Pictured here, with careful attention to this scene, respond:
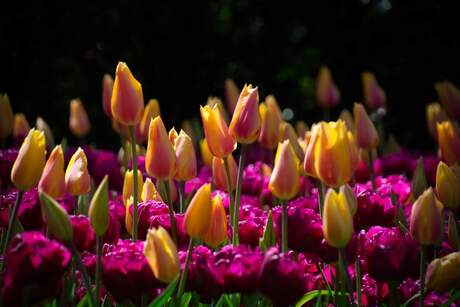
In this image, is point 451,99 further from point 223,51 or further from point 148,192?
point 223,51

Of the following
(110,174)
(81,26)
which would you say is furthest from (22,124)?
(81,26)

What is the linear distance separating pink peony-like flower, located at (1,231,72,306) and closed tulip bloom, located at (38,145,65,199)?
0.16 metres

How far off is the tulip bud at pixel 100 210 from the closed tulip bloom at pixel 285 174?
29cm

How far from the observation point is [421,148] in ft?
13.6

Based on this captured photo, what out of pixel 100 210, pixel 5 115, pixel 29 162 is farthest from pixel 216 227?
pixel 5 115

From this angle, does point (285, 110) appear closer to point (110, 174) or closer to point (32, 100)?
point (32, 100)

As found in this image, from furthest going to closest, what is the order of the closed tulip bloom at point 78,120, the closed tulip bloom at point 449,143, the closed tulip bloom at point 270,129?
the closed tulip bloom at point 78,120 < the closed tulip bloom at point 270,129 < the closed tulip bloom at point 449,143

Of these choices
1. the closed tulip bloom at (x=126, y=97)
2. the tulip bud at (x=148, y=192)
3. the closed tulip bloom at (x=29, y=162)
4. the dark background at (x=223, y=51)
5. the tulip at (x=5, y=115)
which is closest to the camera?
the closed tulip bloom at (x=29, y=162)

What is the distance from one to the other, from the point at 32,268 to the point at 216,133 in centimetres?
46

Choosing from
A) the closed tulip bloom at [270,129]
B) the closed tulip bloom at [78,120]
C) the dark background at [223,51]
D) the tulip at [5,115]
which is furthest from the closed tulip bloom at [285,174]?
the dark background at [223,51]

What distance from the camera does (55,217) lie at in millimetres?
1122

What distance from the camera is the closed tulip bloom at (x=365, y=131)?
6.43 ft

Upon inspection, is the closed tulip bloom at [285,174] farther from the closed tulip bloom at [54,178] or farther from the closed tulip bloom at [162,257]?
the closed tulip bloom at [54,178]

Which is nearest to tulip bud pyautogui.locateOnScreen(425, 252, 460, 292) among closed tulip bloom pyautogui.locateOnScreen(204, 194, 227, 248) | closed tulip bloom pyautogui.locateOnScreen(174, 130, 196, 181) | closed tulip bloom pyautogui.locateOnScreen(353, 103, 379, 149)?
A: closed tulip bloom pyautogui.locateOnScreen(204, 194, 227, 248)
